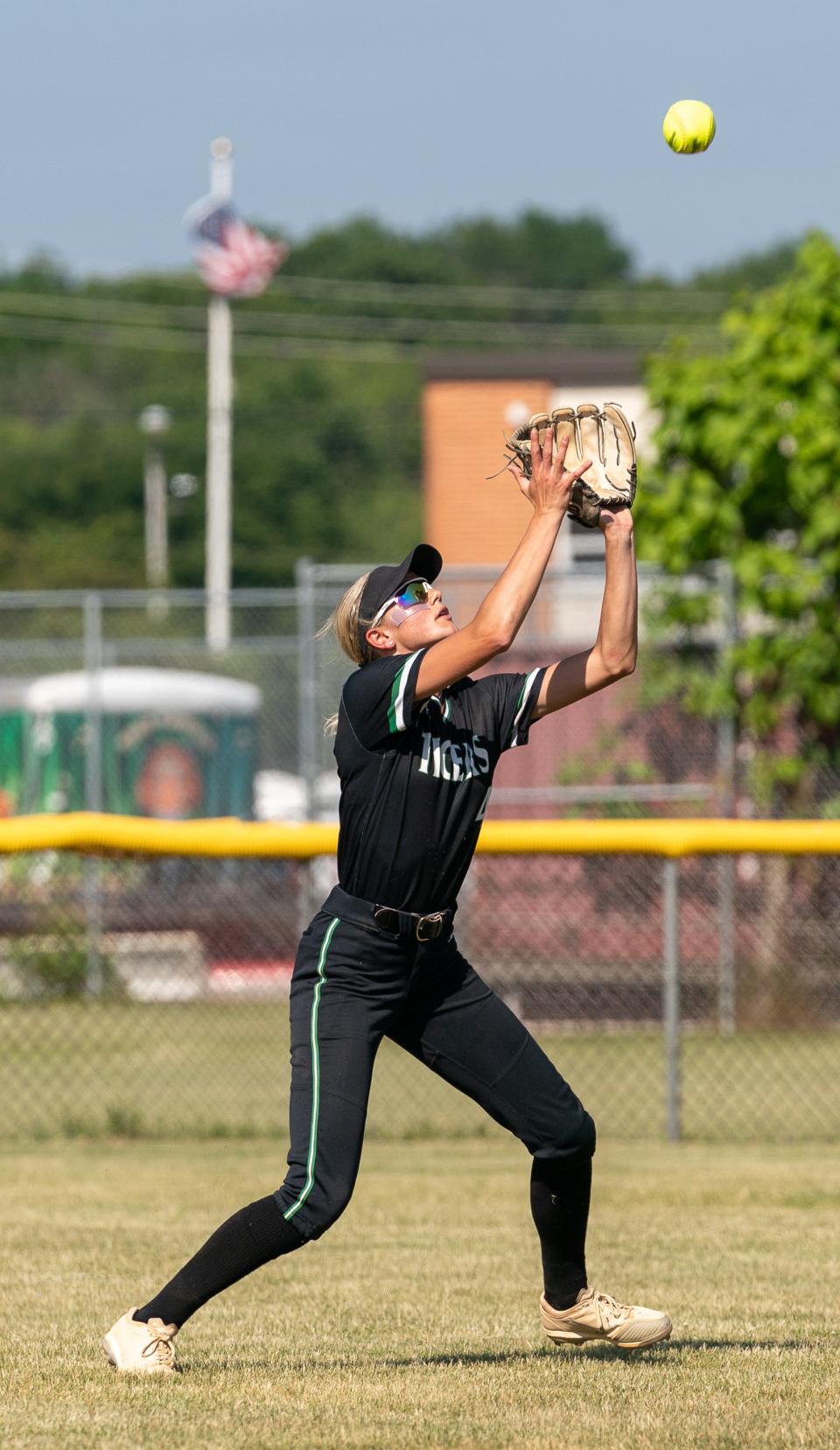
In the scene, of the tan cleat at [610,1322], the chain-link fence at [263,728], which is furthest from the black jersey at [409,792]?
the chain-link fence at [263,728]

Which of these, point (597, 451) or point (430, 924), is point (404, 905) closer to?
point (430, 924)

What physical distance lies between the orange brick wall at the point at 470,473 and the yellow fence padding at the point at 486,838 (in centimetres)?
1410

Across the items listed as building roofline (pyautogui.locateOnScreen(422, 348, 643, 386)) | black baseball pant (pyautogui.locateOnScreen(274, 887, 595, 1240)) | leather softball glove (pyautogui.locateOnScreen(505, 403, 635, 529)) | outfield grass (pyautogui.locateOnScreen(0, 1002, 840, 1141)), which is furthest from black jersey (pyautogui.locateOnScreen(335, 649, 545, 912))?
building roofline (pyautogui.locateOnScreen(422, 348, 643, 386))

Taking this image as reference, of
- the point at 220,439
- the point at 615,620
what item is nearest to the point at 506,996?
the point at 615,620

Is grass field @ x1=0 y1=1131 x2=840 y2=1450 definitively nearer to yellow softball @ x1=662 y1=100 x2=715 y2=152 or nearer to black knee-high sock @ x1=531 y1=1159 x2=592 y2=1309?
black knee-high sock @ x1=531 y1=1159 x2=592 y2=1309

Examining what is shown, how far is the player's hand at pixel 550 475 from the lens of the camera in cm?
467

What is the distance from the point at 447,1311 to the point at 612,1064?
19.3 feet

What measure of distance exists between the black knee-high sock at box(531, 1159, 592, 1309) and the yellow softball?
116 inches

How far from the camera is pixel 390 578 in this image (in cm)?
496

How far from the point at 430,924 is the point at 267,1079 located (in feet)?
22.2

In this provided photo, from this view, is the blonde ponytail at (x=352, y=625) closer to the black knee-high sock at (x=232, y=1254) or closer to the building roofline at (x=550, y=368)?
the black knee-high sock at (x=232, y=1254)

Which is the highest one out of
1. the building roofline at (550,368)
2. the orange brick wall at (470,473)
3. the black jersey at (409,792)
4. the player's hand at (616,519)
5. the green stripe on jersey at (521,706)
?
the building roofline at (550,368)

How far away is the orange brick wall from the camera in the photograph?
23.8 metres

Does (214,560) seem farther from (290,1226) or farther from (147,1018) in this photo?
(290,1226)
